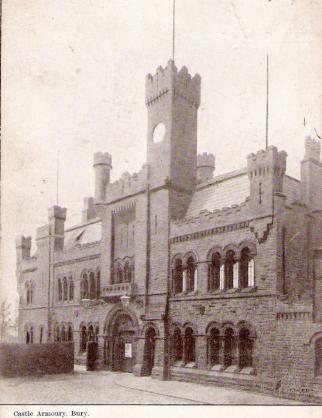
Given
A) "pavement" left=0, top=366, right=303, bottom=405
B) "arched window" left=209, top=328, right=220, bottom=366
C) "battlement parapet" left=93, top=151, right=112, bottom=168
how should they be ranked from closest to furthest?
"pavement" left=0, top=366, right=303, bottom=405 < "arched window" left=209, top=328, right=220, bottom=366 < "battlement parapet" left=93, top=151, right=112, bottom=168

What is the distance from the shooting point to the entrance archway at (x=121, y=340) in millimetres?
28141

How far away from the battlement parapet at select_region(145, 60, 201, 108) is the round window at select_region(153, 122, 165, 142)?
1550mm

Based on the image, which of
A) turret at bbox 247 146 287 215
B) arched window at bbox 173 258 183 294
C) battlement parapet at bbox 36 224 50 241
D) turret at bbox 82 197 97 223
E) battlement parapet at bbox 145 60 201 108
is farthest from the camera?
turret at bbox 82 197 97 223

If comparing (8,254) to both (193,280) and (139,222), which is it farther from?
(193,280)

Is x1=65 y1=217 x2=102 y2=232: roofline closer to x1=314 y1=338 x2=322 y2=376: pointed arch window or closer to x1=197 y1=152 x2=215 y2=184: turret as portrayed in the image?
x1=197 y1=152 x2=215 y2=184: turret

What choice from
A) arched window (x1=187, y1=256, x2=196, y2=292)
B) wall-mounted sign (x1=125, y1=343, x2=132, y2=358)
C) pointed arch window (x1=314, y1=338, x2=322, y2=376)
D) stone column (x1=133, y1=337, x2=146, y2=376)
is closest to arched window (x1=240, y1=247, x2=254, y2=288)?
arched window (x1=187, y1=256, x2=196, y2=292)

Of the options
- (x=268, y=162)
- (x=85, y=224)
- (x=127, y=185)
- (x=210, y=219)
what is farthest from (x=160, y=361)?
(x=85, y=224)

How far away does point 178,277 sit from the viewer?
25891 mm

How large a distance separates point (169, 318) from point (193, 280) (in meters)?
2.32

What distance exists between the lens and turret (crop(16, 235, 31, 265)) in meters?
42.8

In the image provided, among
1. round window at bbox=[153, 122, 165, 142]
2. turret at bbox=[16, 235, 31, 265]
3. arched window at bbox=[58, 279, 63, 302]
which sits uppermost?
round window at bbox=[153, 122, 165, 142]

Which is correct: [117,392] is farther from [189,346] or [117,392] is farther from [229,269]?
[229,269]

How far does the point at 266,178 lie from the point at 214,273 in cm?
528

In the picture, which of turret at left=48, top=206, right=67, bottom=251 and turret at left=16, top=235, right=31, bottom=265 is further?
turret at left=16, top=235, right=31, bottom=265
